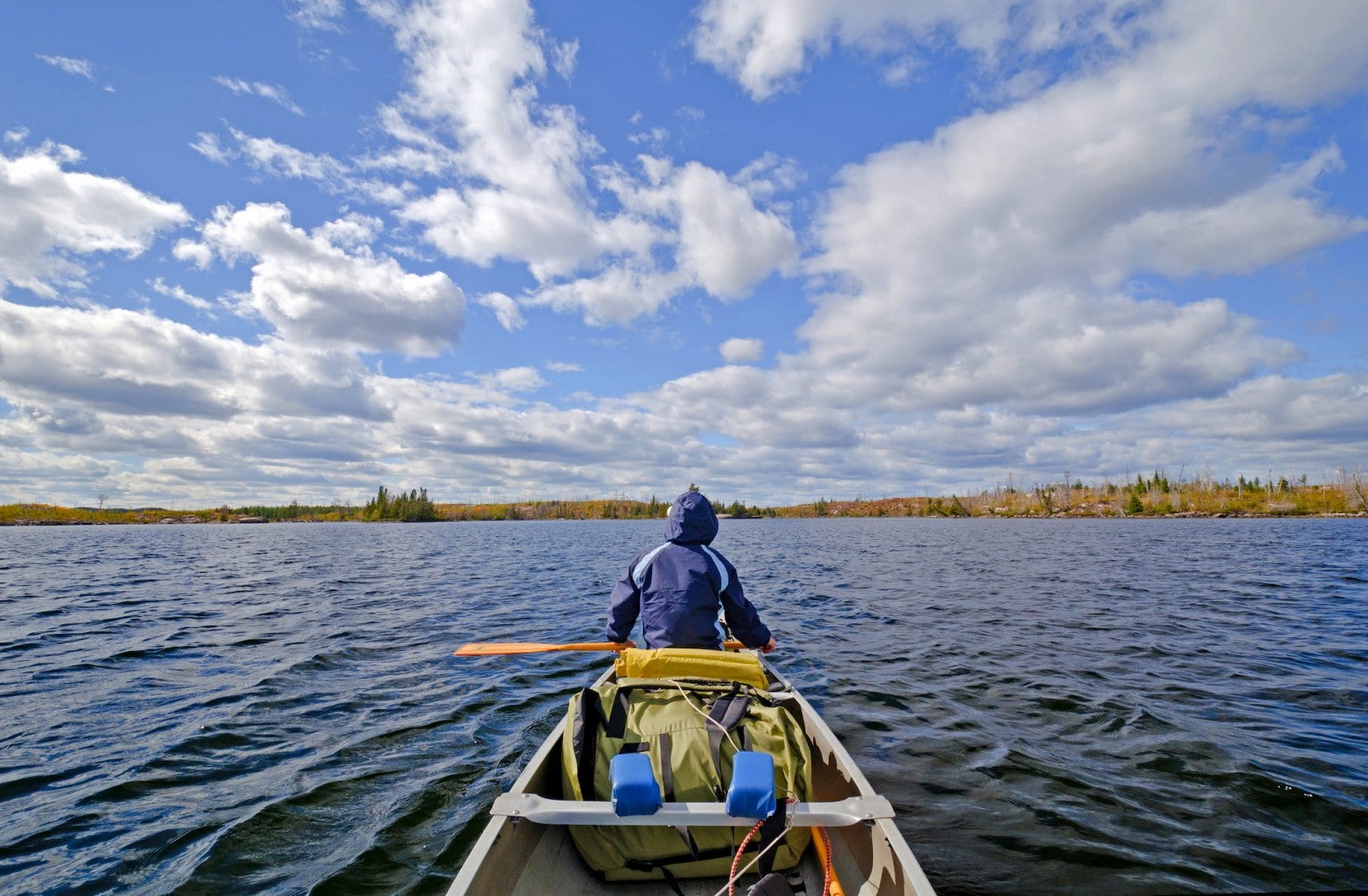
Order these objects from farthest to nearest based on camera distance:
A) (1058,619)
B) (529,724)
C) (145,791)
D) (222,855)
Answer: (1058,619) < (529,724) < (145,791) < (222,855)

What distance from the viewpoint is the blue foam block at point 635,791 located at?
3461 millimetres

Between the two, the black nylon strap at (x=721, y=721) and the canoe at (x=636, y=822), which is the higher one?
the black nylon strap at (x=721, y=721)

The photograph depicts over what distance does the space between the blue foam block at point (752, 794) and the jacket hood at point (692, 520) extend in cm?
319

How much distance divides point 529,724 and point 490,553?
130 ft

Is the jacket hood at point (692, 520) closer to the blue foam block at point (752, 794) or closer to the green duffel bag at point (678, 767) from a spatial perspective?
the green duffel bag at point (678, 767)

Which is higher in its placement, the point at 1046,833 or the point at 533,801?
the point at 533,801

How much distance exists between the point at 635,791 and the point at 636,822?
0.92 feet

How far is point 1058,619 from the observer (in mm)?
15562

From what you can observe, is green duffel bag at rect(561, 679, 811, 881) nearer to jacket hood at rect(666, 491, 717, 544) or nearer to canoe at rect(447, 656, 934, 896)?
canoe at rect(447, 656, 934, 896)

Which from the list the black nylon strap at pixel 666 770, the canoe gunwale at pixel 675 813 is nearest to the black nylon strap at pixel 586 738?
the canoe gunwale at pixel 675 813

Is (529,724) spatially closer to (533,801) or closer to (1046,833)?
(533,801)

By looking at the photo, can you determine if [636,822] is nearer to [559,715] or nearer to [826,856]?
[826,856]

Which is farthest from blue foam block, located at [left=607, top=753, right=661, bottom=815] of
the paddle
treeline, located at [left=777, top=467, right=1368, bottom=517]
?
treeline, located at [left=777, top=467, right=1368, bottom=517]

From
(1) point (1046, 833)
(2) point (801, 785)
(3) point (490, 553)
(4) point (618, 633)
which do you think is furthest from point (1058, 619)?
(3) point (490, 553)
